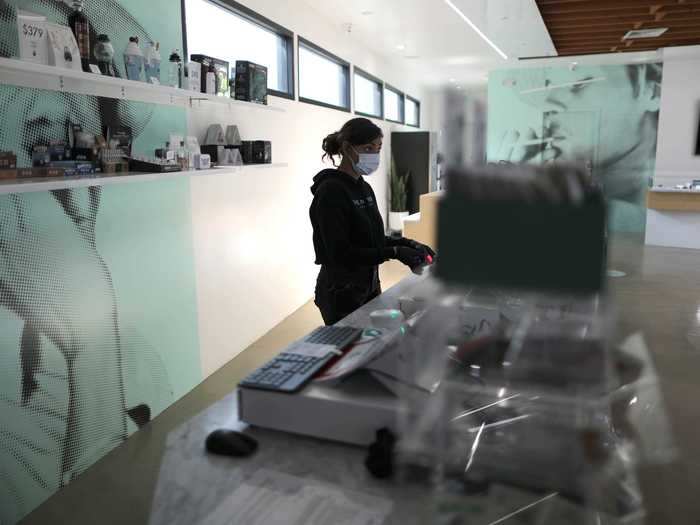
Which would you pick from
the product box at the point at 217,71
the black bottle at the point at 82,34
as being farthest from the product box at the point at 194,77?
the black bottle at the point at 82,34

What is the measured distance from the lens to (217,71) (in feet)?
11.0

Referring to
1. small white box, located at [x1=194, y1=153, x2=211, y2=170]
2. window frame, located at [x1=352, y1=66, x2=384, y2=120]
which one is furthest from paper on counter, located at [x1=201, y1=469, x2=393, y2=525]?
window frame, located at [x1=352, y1=66, x2=384, y2=120]

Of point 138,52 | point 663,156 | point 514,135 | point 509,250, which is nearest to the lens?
point 509,250

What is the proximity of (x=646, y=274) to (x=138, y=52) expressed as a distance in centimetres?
600

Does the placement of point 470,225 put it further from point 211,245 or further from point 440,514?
point 211,245

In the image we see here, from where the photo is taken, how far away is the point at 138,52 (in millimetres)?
2688

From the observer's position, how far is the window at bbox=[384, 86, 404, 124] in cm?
949

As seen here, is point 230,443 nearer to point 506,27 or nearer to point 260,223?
point 260,223

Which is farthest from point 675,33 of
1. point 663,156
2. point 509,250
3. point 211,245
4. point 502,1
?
point 509,250

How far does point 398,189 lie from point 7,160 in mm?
7258

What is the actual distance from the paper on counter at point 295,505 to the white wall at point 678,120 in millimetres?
9235

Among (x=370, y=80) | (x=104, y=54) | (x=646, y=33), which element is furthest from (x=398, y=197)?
(x=104, y=54)

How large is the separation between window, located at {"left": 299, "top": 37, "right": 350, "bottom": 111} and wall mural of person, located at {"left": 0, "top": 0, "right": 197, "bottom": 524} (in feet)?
Result: 9.26

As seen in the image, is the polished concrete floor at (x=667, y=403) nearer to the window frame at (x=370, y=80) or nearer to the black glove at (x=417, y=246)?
the black glove at (x=417, y=246)
